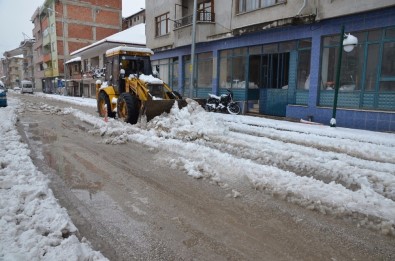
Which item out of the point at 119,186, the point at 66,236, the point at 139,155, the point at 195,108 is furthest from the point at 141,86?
the point at 66,236

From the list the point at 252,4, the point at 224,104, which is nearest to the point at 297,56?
the point at 252,4

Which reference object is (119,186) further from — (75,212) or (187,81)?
(187,81)

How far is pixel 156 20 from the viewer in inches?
897

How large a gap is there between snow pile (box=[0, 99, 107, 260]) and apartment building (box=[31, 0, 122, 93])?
4450cm

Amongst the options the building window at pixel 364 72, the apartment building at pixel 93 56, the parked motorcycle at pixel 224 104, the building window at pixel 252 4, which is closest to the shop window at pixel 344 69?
the building window at pixel 364 72

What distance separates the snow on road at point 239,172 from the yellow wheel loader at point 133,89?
666 mm

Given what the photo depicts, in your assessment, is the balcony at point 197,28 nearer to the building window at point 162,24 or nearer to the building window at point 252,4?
the building window at point 162,24

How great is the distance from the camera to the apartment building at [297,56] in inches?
416

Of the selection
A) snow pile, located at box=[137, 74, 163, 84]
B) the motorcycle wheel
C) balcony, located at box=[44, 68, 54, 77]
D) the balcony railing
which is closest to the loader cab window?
snow pile, located at box=[137, 74, 163, 84]

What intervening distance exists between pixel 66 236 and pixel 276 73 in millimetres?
13084

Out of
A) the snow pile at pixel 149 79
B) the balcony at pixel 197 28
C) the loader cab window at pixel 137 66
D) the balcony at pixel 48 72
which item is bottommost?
the snow pile at pixel 149 79

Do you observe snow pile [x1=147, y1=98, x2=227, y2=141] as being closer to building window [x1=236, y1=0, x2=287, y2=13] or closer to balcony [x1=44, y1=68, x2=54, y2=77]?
building window [x1=236, y1=0, x2=287, y2=13]

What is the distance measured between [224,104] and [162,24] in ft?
32.9

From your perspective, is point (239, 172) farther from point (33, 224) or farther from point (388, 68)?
point (388, 68)
